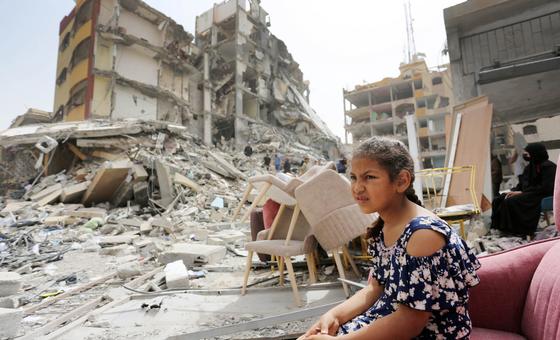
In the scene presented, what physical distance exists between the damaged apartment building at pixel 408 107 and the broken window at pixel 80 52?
84.8ft

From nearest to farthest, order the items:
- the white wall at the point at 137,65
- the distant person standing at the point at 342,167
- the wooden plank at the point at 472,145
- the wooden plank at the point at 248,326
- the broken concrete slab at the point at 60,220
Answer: the wooden plank at the point at 248,326 → the wooden plank at the point at 472,145 → the broken concrete slab at the point at 60,220 → the distant person standing at the point at 342,167 → the white wall at the point at 137,65

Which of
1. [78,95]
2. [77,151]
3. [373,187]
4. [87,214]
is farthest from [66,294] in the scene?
[78,95]

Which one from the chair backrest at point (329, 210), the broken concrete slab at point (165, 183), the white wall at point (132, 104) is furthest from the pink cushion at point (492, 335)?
the white wall at point (132, 104)

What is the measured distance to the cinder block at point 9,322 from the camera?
2.59 metres

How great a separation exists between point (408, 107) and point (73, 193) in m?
34.3

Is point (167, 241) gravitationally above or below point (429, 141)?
below

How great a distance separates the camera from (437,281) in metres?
0.95

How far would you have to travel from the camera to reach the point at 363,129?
35.7 meters

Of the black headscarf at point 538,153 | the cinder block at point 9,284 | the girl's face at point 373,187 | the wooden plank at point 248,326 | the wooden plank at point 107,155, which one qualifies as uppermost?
the wooden plank at point 107,155

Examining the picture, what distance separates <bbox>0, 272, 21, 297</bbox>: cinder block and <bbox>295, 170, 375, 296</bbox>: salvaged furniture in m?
3.88

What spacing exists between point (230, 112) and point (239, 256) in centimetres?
2575

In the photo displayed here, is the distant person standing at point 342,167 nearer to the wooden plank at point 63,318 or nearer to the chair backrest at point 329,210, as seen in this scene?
the chair backrest at point 329,210

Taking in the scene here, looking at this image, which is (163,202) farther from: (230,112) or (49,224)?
(230,112)

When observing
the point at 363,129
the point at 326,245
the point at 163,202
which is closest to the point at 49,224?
the point at 163,202
